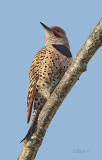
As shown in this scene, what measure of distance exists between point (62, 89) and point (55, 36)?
2.59m

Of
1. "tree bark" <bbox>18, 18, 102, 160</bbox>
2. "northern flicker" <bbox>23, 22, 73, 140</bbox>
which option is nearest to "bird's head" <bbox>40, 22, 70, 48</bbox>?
"northern flicker" <bbox>23, 22, 73, 140</bbox>

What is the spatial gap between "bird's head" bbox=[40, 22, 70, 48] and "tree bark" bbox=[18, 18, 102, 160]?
93.0 inches

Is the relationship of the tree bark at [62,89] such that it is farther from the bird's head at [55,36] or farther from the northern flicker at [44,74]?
the bird's head at [55,36]

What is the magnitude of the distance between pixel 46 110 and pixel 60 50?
1835 millimetres

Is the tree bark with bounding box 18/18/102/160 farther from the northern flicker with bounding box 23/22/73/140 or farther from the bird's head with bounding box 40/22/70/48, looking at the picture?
the bird's head with bounding box 40/22/70/48

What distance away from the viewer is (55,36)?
6.54m

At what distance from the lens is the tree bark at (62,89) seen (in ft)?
13.1

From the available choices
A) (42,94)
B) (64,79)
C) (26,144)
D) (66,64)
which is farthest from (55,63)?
(26,144)

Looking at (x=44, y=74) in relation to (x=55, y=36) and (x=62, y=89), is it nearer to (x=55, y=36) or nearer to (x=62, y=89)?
(x=62, y=89)

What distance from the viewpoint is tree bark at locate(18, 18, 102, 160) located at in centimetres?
400

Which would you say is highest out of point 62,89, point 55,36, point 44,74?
point 55,36

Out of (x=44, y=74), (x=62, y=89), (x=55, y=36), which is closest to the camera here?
(x=62, y=89)

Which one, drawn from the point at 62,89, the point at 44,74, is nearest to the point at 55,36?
the point at 44,74

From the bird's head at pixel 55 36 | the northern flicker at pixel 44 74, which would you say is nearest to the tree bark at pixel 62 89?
the northern flicker at pixel 44 74
